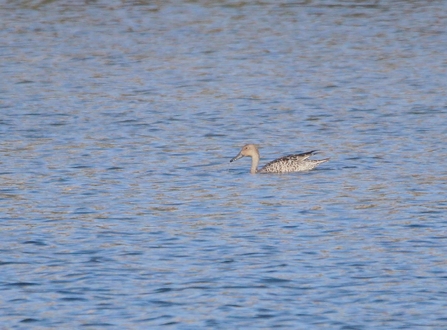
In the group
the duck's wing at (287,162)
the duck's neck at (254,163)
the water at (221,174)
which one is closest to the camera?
the water at (221,174)

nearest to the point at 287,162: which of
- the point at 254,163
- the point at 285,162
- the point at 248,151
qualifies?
the point at 285,162

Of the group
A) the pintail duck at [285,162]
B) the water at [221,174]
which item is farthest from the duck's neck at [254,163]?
the water at [221,174]

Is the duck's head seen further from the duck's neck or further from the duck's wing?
the duck's wing

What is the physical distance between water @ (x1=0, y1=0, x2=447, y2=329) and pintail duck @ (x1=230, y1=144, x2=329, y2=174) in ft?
0.73

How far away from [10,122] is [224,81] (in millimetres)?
6302

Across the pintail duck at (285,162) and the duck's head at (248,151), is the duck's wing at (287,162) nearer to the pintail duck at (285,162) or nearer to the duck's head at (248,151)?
the pintail duck at (285,162)

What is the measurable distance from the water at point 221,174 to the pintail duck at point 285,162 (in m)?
0.22

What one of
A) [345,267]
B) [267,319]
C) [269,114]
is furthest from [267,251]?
[269,114]

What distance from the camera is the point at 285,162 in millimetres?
18375

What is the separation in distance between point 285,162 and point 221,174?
1.01 metres

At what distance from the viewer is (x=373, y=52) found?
101 ft

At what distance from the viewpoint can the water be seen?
1159 centimetres

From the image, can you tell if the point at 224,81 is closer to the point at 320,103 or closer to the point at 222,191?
the point at 320,103

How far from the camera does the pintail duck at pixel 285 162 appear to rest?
18328 millimetres
